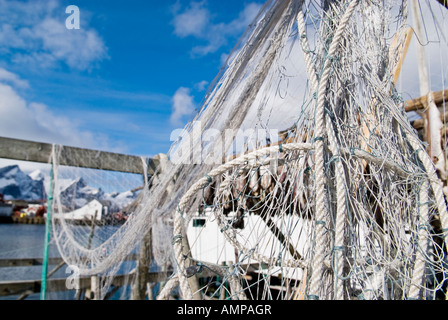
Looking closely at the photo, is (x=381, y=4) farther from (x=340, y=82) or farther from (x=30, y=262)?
(x=30, y=262)

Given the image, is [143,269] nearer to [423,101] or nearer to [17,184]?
[423,101]

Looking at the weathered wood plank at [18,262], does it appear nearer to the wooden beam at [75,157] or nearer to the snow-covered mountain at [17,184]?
the wooden beam at [75,157]

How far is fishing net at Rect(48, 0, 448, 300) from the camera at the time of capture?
1.70 metres

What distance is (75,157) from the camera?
398 centimetres

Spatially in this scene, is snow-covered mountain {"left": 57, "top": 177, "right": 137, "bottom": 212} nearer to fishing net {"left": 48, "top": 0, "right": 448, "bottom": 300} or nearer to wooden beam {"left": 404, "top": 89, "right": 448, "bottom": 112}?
fishing net {"left": 48, "top": 0, "right": 448, "bottom": 300}

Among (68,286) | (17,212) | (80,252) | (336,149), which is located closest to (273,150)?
(336,149)

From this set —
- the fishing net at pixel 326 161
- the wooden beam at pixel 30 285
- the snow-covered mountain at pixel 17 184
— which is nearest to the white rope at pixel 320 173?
the fishing net at pixel 326 161

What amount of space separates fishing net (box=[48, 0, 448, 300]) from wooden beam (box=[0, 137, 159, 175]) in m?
1.50

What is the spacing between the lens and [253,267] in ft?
22.0

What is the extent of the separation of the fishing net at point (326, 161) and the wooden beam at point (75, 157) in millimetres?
1497

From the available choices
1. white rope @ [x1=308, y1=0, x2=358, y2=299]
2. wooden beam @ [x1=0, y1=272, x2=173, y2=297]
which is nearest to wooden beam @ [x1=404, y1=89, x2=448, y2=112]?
white rope @ [x1=308, y1=0, x2=358, y2=299]

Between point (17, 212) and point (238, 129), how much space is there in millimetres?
66758

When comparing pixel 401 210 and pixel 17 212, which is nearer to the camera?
pixel 401 210

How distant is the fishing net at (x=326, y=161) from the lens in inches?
66.8
